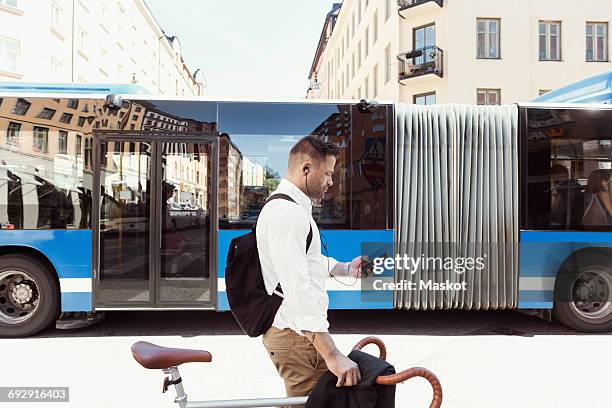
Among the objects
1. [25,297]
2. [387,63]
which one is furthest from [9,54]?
[25,297]

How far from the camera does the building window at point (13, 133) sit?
19.6 feet

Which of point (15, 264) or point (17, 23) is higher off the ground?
point (17, 23)

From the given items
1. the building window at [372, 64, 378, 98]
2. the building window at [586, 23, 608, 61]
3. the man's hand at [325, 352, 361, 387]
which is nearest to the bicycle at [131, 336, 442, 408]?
the man's hand at [325, 352, 361, 387]

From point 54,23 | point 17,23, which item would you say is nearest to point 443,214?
point 17,23

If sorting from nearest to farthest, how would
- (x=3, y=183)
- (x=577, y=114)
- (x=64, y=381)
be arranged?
1. (x=64, y=381)
2. (x=3, y=183)
3. (x=577, y=114)

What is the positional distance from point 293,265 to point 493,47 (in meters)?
25.1

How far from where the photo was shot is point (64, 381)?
4.54 meters

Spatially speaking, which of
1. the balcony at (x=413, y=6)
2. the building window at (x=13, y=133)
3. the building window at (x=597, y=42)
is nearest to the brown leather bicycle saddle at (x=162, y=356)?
the building window at (x=13, y=133)

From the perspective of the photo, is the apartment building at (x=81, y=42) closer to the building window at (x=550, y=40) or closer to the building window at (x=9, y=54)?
the building window at (x=9, y=54)

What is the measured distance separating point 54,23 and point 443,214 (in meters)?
29.1

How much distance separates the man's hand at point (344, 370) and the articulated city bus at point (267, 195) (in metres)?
4.31

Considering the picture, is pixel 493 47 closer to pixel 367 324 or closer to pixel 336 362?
pixel 367 324

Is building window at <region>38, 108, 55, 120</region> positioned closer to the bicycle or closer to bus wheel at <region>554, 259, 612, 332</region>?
the bicycle

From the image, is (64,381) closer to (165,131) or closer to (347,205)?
(165,131)
